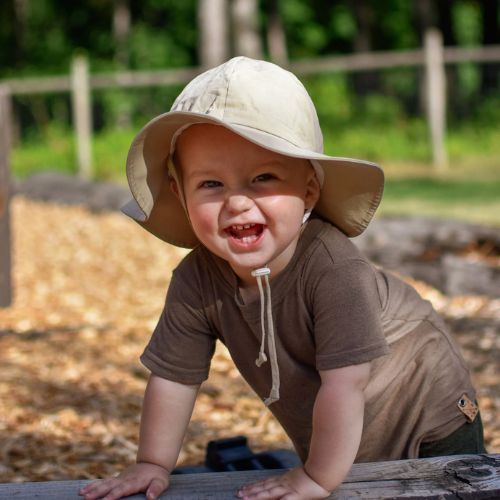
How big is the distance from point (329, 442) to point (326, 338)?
0.22 m

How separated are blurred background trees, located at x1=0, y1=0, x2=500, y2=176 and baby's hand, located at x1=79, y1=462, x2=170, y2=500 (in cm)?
1211

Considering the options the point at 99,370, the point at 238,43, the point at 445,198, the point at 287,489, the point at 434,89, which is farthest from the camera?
the point at 238,43

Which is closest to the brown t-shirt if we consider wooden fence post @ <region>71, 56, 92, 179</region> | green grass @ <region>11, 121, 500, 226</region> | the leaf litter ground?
the leaf litter ground

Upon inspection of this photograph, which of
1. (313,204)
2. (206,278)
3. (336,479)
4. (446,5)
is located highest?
(446,5)

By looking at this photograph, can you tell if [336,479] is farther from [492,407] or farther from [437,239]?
[437,239]

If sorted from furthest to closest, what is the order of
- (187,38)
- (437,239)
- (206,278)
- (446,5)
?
(187,38), (446,5), (437,239), (206,278)

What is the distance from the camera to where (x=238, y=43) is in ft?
52.3

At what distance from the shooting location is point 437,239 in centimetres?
636

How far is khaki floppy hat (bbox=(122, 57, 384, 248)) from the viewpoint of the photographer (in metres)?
1.95

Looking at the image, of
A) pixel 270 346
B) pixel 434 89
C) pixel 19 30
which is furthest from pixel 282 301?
pixel 19 30

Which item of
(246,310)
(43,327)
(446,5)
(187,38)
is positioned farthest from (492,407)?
(187,38)

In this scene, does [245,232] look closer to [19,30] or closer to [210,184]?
[210,184]

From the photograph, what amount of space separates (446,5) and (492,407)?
70.8 ft

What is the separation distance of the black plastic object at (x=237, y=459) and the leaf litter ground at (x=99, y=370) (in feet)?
1.58
